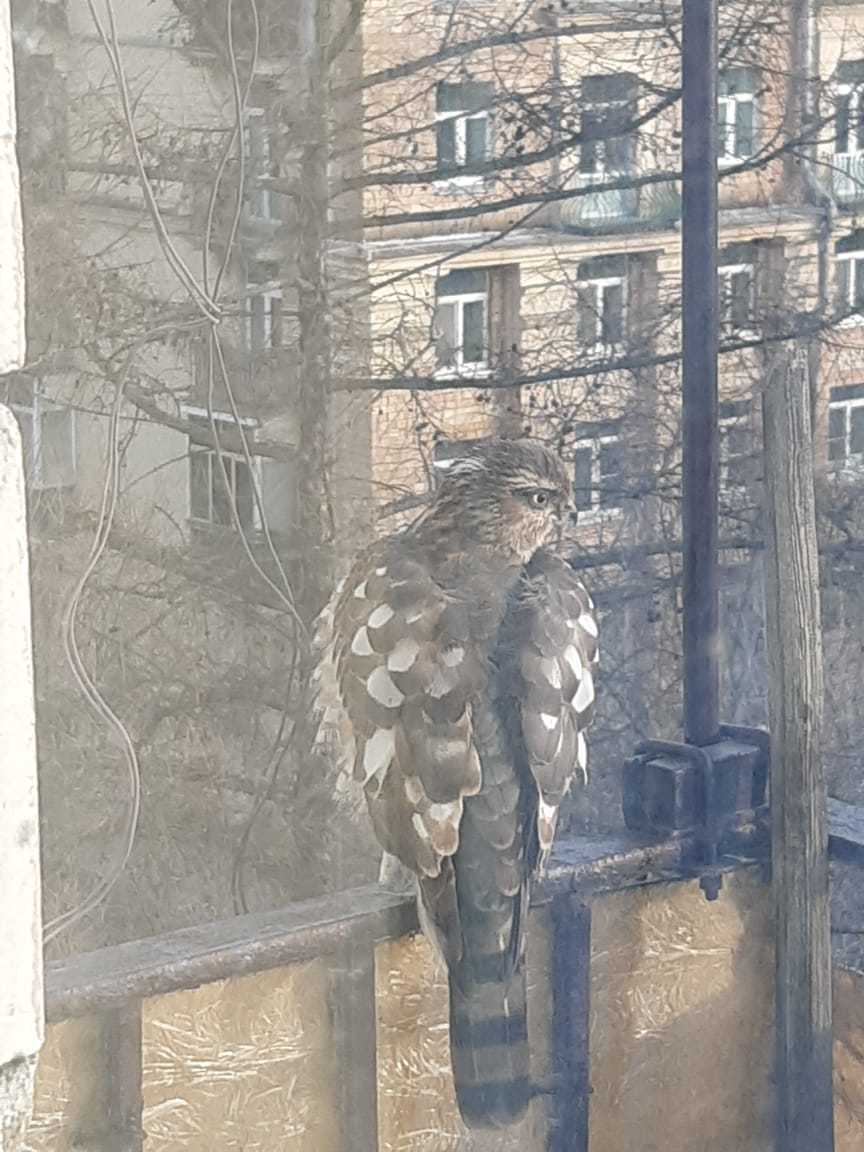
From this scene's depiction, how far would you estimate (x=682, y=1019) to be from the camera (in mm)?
1966

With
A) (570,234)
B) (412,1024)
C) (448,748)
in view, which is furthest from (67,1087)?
(570,234)

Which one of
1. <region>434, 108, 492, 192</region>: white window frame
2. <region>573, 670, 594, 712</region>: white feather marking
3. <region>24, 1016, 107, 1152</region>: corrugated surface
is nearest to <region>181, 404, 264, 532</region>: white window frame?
<region>434, 108, 492, 192</region>: white window frame

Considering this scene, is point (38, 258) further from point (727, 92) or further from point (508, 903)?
point (508, 903)

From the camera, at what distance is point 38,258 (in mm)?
4363

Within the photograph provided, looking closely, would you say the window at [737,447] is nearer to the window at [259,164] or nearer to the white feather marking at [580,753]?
the window at [259,164]

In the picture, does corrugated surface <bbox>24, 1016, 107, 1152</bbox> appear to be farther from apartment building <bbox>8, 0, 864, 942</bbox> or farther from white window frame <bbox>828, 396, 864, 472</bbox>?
white window frame <bbox>828, 396, 864, 472</bbox>

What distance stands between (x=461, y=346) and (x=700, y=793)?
277cm

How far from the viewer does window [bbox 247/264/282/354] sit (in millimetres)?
4574

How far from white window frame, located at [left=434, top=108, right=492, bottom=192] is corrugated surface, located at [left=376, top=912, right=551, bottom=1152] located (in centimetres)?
306

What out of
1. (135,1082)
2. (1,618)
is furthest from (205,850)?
(1,618)

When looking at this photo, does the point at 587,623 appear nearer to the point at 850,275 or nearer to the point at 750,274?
the point at 750,274

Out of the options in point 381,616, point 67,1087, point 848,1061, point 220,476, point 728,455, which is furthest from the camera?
point 728,455

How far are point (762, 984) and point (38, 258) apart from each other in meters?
2.93

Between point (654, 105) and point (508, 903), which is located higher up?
point (654, 105)
